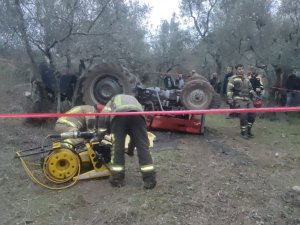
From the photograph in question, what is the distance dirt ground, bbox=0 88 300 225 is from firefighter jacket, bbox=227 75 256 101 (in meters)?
1.87

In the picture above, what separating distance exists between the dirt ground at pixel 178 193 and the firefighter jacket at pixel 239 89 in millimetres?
1870

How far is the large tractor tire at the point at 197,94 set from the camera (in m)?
8.37

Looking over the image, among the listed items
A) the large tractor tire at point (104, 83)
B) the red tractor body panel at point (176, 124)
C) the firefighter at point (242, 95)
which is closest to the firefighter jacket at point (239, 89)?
the firefighter at point (242, 95)

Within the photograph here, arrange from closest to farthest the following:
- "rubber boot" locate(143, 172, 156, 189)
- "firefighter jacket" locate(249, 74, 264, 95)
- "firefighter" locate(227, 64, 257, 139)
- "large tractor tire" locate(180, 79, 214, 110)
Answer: "rubber boot" locate(143, 172, 156, 189)
"large tractor tire" locate(180, 79, 214, 110)
"firefighter" locate(227, 64, 257, 139)
"firefighter jacket" locate(249, 74, 264, 95)

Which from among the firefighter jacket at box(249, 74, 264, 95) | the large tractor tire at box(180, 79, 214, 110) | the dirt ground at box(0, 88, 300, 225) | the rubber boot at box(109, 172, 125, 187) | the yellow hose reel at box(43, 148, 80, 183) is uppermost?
the firefighter jacket at box(249, 74, 264, 95)

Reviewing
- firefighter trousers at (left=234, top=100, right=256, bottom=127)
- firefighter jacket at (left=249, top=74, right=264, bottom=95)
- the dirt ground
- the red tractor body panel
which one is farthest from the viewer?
firefighter jacket at (left=249, top=74, right=264, bottom=95)

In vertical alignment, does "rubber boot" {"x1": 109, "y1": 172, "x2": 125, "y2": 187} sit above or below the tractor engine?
below

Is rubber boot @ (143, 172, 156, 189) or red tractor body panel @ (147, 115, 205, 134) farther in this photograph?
red tractor body panel @ (147, 115, 205, 134)

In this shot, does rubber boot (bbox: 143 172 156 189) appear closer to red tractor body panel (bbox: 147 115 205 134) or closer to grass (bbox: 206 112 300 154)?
red tractor body panel (bbox: 147 115 205 134)

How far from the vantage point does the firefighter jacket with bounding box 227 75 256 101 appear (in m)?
8.95

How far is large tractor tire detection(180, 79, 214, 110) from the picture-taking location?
837 cm

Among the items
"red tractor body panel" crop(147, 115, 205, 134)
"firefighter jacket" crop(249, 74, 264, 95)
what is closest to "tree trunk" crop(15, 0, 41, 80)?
"red tractor body panel" crop(147, 115, 205, 134)

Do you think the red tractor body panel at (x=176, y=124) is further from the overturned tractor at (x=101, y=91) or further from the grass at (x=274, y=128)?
the grass at (x=274, y=128)

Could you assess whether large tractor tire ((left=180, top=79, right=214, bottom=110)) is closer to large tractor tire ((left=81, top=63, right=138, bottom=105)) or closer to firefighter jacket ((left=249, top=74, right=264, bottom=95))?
large tractor tire ((left=81, top=63, right=138, bottom=105))
